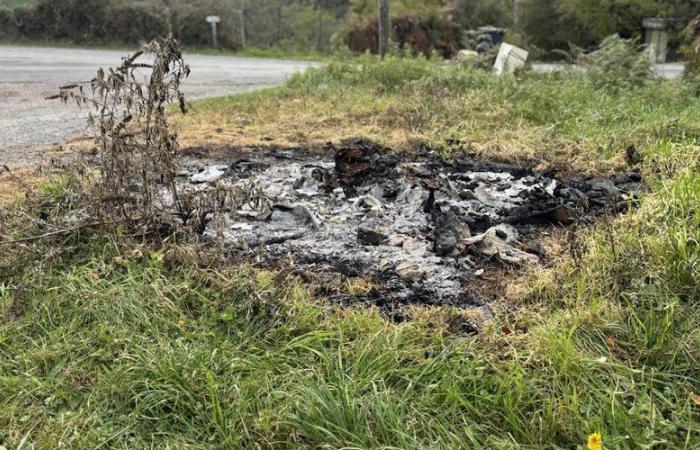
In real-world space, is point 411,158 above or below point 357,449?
above

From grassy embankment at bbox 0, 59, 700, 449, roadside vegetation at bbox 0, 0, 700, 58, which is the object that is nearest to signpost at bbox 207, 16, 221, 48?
roadside vegetation at bbox 0, 0, 700, 58

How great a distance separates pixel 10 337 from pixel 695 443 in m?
2.72

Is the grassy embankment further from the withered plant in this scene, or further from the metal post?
the metal post

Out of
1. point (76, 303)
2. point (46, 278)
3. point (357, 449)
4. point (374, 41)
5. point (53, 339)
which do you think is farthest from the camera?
point (374, 41)

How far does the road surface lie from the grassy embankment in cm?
323

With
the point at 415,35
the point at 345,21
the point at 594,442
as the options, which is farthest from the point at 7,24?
the point at 594,442

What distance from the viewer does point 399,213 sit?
405cm

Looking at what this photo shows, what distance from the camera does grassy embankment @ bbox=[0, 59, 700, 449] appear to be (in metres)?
2.05

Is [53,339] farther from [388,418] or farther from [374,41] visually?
[374,41]

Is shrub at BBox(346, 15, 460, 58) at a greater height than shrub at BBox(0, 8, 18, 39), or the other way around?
shrub at BBox(0, 8, 18, 39)

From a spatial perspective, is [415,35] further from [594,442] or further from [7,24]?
[594,442]

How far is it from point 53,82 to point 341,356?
1023cm

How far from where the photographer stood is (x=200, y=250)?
9.84 feet

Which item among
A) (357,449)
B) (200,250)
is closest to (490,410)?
(357,449)
